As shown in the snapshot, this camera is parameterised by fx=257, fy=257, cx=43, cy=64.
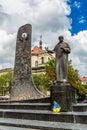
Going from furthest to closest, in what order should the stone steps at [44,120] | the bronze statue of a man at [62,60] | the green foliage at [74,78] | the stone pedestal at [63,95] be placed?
the green foliage at [74,78] → the bronze statue of a man at [62,60] → the stone pedestal at [63,95] → the stone steps at [44,120]

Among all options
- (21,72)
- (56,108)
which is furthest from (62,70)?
(21,72)

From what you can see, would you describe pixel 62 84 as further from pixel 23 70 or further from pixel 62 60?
pixel 23 70

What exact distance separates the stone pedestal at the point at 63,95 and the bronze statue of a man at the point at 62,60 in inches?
18.7

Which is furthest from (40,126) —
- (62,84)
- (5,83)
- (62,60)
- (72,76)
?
(5,83)

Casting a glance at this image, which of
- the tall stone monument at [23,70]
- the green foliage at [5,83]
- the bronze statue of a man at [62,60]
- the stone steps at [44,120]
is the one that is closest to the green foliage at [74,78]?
the tall stone monument at [23,70]

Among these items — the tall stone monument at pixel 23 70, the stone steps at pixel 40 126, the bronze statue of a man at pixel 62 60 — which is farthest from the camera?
the tall stone monument at pixel 23 70

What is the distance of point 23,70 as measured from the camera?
1839cm

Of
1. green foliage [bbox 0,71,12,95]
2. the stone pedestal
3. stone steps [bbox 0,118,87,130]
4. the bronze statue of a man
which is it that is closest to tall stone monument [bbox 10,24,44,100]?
the bronze statue of a man

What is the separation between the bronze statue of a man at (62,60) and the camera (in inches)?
520

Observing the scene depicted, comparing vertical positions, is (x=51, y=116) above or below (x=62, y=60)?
below

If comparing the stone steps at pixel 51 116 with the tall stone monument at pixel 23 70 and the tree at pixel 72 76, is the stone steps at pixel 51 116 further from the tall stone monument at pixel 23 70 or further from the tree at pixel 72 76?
the tree at pixel 72 76

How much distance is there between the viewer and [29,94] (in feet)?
57.5

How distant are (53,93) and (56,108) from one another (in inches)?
33.1

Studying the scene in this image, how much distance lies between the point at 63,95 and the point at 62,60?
75.5 inches
